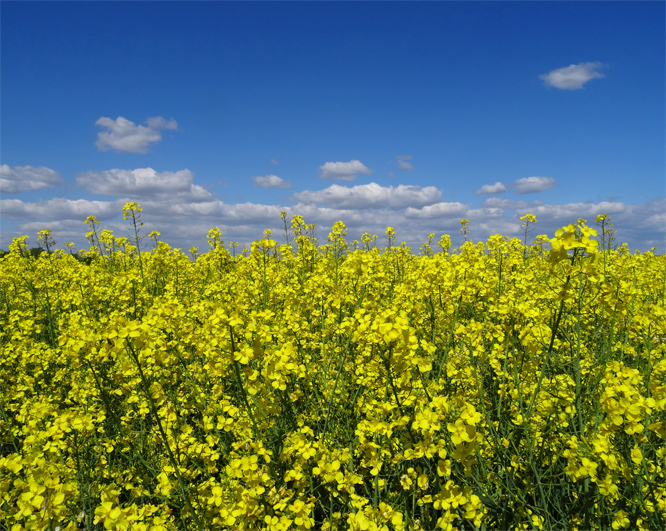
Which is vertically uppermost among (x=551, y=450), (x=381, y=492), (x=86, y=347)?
(x=86, y=347)

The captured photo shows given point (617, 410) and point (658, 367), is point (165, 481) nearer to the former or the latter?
point (617, 410)

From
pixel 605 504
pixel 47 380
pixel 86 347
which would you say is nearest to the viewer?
pixel 605 504

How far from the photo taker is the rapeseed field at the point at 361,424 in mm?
1823

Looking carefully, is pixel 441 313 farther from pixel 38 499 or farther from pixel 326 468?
pixel 38 499

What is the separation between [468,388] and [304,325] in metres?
1.58

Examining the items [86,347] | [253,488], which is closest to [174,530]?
[253,488]

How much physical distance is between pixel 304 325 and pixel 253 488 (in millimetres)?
1745

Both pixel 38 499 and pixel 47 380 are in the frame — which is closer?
pixel 38 499

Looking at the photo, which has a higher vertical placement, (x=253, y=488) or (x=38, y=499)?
(x=38, y=499)

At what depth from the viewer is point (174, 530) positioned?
2107 mm

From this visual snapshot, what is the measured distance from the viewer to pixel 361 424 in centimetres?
208

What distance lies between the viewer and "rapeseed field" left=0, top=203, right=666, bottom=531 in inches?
71.8

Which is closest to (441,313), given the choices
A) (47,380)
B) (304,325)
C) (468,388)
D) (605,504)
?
(468,388)

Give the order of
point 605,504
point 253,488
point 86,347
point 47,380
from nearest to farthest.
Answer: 1. point 253,488
2. point 605,504
3. point 86,347
4. point 47,380
